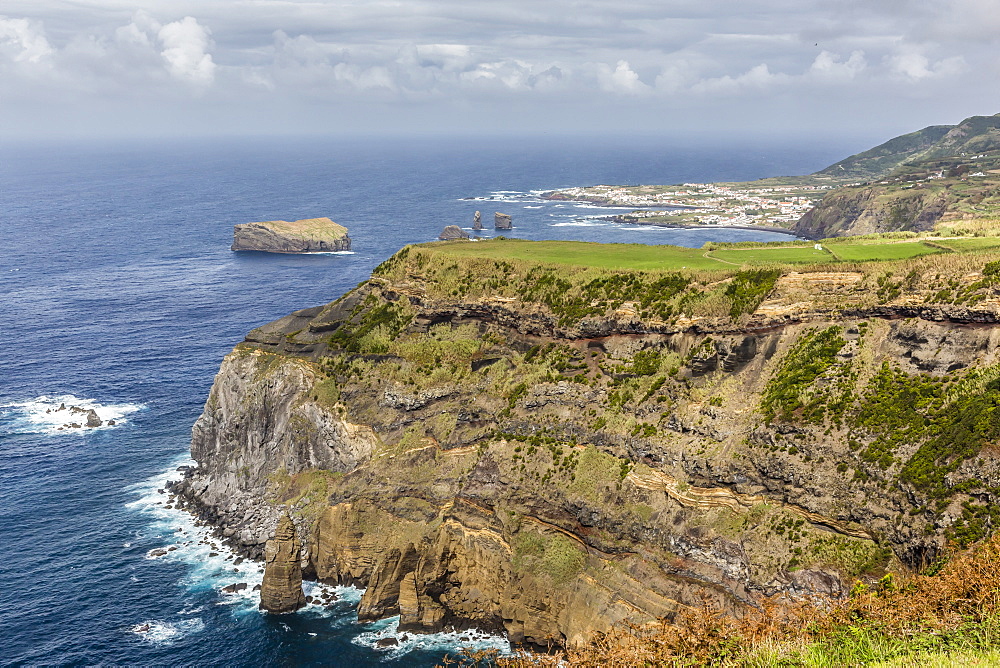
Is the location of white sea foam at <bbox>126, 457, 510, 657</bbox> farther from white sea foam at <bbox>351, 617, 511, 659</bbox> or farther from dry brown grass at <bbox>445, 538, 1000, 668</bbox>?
dry brown grass at <bbox>445, 538, 1000, 668</bbox>

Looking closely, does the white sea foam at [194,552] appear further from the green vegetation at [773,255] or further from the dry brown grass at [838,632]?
the green vegetation at [773,255]

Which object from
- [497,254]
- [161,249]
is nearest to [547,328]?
[497,254]

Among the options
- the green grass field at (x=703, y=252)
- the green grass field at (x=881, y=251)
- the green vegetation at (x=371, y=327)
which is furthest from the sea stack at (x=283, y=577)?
the green grass field at (x=881, y=251)

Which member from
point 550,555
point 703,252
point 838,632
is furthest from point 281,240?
point 838,632

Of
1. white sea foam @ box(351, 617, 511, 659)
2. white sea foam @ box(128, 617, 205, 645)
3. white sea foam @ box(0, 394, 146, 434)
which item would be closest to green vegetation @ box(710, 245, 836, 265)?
white sea foam @ box(351, 617, 511, 659)

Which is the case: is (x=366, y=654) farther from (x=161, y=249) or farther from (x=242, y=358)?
(x=161, y=249)

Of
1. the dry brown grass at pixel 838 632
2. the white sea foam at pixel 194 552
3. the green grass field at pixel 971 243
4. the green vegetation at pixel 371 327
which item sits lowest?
the white sea foam at pixel 194 552
